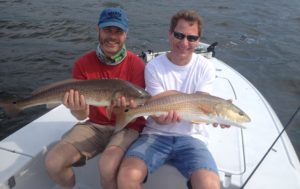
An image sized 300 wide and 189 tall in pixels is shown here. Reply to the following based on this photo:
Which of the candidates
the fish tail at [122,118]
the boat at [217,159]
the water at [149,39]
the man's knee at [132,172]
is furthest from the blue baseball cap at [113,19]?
the water at [149,39]

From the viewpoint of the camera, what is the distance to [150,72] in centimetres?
375

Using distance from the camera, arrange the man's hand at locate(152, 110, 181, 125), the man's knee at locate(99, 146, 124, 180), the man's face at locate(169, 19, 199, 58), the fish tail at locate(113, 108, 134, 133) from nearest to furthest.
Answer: the man's knee at locate(99, 146, 124, 180), the man's hand at locate(152, 110, 181, 125), the fish tail at locate(113, 108, 134, 133), the man's face at locate(169, 19, 199, 58)

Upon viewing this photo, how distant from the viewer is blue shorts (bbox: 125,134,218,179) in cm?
322

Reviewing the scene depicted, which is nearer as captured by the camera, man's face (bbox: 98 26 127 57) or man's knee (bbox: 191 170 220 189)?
man's knee (bbox: 191 170 220 189)

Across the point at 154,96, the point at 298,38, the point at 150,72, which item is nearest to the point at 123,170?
the point at 154,96

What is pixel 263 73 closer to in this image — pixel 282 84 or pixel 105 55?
pixel 282 84

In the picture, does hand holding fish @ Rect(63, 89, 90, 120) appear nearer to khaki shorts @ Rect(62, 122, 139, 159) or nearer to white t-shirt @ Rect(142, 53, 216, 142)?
khaki shorts @ Rect(62, 122, 139, 159)

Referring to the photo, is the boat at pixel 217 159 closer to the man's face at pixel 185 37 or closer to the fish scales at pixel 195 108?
the fish scales at pixel 195 108

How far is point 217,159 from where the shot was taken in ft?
11.7

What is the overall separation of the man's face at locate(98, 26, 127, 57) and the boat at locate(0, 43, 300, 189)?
1064 millimetres

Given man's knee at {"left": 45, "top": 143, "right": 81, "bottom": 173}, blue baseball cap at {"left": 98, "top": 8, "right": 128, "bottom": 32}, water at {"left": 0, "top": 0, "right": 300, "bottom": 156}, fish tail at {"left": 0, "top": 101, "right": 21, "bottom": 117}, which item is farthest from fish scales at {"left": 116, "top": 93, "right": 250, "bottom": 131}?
water at {"left": 0, "top": 0, "right": 300, "bottom": 156}

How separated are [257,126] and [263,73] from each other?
233 inches

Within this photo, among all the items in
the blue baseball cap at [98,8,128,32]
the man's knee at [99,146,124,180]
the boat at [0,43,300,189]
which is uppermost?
the blue baseball cap at [98,8,128,32]

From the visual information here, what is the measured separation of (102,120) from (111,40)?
0.85 metres
